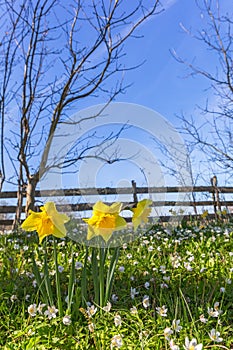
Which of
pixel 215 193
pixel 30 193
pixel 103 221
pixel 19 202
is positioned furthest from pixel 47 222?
pixel 215 193

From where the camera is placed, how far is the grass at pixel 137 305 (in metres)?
1.67

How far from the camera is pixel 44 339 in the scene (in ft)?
5.52

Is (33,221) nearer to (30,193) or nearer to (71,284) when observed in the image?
(71,284)

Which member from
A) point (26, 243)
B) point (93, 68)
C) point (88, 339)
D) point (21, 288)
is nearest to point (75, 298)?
point (88, 339)

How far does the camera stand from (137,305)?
6.43 ft

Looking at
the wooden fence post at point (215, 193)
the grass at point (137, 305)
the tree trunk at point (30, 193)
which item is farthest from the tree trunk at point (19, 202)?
the wooden fence post at point (215, 193)

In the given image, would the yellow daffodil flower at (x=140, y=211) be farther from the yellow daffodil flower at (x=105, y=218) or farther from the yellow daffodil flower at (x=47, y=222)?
the yellow daffodil flower at (x=47, y=222)

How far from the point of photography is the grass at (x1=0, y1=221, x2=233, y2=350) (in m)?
1.67

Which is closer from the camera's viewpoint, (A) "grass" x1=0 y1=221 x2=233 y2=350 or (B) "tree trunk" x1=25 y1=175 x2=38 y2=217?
(A) "grass" x1=0 y1=221 x2=233 y2=350

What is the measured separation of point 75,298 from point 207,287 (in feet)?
3.05

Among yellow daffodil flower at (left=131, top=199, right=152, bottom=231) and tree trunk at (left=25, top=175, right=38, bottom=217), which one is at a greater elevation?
tree trunk at (left=25, top=175, right=38, bottom=217)

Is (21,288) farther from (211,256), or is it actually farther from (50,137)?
(50,137)

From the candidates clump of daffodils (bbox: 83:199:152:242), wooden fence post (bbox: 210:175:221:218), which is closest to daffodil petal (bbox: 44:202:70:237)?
clump of daffodils (bbox: 83:199:152:242)

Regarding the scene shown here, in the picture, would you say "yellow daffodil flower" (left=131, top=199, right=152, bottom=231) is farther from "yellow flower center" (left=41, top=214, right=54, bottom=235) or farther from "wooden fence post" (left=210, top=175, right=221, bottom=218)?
"wooden fence post" (left=210, top=175, right=221, bottom=218)
